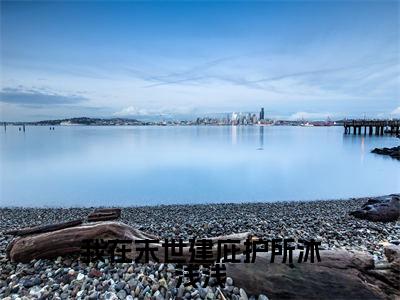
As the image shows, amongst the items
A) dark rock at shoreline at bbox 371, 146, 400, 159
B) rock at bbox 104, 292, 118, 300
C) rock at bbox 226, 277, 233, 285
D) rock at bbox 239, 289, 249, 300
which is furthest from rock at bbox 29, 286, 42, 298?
dark rock at shoreline at bbox 371, 146, 400, 159

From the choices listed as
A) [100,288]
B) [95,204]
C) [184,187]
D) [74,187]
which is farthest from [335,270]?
[74,187]

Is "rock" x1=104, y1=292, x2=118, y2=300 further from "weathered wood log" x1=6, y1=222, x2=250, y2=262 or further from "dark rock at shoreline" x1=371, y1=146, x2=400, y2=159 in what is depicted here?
"dark rock at shoreline" x1=371, y1=146, x2=400, y2=159

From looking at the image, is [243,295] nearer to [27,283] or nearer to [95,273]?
[95,273]

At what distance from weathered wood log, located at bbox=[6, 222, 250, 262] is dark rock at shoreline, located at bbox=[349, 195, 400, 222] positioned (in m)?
5.46

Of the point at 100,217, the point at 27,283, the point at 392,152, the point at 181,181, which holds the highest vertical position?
the point at 27,283

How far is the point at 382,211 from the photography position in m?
8.20

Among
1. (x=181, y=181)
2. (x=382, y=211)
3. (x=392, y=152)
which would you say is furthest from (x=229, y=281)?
(x=392, y=152)

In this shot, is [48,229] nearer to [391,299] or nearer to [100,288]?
[100,288]

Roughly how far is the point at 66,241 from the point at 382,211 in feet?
26.4

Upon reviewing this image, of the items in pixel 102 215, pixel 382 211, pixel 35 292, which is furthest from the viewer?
pixel 382 211

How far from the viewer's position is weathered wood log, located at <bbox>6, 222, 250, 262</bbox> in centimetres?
446

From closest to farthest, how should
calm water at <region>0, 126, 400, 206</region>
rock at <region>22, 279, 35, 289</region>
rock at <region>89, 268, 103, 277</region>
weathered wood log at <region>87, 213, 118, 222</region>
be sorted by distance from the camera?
1. rock at <region>22, 279, 35, 289</region>
2. rock at <region>89, 268, 103, 277</region>
3. weathered wood log at <region>87, 213, 118, 222</region>
4. calm water at <region>0, 126, 400, 206</region>

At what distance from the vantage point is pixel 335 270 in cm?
350

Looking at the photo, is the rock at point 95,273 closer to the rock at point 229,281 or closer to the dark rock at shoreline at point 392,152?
the rock at point 229,281
